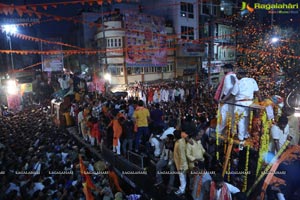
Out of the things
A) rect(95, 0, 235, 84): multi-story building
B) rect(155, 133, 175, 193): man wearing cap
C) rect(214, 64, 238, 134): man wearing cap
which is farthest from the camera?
rect(95, 0, 235, 84): multi-story building

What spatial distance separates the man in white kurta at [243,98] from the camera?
19.1 feet

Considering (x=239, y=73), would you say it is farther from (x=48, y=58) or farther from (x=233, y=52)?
(x=233, y=52)

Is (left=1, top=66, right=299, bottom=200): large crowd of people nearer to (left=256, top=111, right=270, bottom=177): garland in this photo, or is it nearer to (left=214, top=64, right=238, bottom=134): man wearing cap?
(left=214, top=64, right=238, bottom=134): man wearing cap

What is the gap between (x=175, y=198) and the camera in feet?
19.4

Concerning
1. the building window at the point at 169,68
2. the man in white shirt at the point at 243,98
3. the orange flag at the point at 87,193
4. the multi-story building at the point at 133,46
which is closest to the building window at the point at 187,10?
the multi-story building at the point at 133,46

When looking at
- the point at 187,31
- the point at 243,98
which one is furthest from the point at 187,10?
the point at 243,98

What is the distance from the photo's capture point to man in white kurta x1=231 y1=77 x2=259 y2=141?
5828 mm

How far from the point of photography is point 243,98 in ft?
19.2

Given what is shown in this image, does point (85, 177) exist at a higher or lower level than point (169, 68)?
lower

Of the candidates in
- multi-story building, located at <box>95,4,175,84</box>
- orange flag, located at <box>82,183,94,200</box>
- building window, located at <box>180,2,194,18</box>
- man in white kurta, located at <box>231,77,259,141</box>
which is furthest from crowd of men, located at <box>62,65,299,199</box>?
building window, located at <box>180,2,194,18</box>

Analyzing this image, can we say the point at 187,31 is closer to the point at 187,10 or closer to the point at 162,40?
the point at 187,10

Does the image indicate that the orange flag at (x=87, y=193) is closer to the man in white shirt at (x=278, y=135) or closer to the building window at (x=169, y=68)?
the man in white shirt at (x=278, y=135)

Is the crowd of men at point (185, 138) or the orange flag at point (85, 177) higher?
the crowd of men at point (185, 138)

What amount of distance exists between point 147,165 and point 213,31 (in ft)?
103
